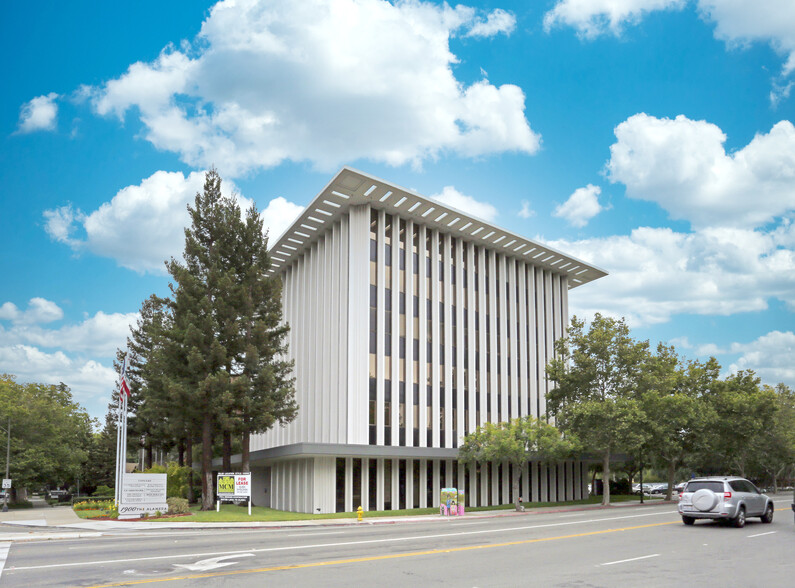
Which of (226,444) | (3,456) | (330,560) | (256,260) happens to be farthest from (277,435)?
(330,560)

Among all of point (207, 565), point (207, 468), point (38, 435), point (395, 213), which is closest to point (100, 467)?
point (38, 435)

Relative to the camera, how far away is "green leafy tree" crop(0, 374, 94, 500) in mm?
61000

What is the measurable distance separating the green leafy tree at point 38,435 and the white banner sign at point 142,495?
112ft

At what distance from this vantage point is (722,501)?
78.0 feet

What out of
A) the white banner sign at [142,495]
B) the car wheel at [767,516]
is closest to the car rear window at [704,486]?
the car wheel at [767,516]

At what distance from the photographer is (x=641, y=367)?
4734cm

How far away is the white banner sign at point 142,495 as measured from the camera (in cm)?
3244

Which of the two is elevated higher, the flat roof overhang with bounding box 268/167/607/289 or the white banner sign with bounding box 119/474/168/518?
the flat roof overhang with bounding box 268/167/607/289

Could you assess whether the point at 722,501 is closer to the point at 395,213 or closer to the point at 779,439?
the point at 395,213

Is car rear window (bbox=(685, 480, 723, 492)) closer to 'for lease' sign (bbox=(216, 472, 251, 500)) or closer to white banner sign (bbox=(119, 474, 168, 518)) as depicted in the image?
'for lease' sign (bbox=(216, 472, 251, 500))

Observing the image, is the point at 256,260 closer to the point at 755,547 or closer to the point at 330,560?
the point at 330,560

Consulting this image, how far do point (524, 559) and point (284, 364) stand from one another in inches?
1082

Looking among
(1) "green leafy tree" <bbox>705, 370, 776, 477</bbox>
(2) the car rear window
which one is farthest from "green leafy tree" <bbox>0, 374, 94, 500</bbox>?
(1) "green leafy tree" <bbox>705, 370, 776, 477</bbox>

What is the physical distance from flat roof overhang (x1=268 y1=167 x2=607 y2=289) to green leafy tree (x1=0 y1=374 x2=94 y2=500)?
2743cm
